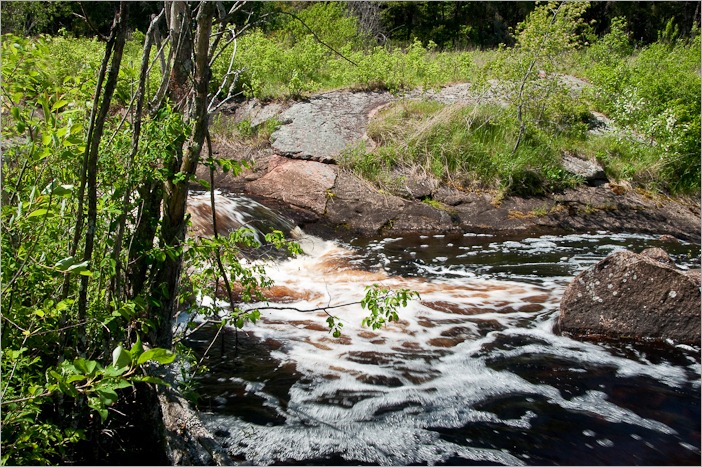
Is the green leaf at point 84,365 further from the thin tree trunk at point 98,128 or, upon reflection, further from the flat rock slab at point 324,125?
the flat rock slab at point 324,125

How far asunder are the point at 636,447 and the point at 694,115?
9.72 meters

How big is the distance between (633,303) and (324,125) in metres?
7.35

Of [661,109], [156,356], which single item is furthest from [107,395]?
[661,109]

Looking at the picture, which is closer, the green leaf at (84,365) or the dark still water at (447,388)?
the green leaf at (84,365)

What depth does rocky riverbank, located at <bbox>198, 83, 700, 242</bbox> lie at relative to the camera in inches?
379

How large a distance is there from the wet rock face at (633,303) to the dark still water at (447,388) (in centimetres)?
18

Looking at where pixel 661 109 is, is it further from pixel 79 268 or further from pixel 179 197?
pixel 79 268

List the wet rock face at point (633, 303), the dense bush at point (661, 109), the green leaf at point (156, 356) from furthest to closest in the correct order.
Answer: the dense bush at point (661, 109), the wet rock face at point (633, 303), the green leaf at point (156, 356)

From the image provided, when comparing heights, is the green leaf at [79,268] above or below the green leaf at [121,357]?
above

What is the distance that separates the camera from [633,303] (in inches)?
218

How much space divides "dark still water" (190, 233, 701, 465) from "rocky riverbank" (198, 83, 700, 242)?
2.77 m

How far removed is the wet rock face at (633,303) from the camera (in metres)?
5.40

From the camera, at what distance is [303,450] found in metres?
3.52

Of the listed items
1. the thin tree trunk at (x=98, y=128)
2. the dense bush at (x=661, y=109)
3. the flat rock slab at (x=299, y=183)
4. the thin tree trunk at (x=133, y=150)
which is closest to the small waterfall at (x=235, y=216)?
the flat rock slab at (x=299, y=183)
